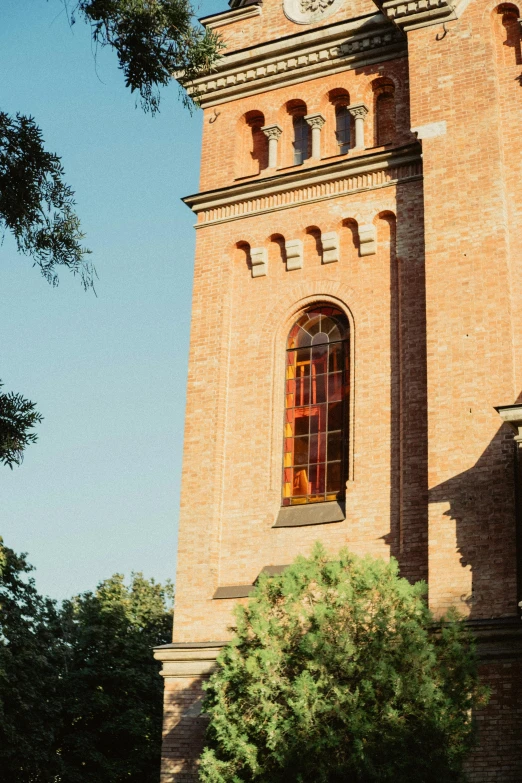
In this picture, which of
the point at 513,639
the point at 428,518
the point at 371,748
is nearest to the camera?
the point at 371,748

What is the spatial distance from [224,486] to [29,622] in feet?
42.3

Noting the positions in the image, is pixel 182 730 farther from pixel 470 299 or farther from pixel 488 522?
pixel 470 299

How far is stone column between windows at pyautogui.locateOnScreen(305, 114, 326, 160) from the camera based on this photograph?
811 inches

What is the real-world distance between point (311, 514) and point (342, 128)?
754cm

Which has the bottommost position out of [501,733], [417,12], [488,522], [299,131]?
[501,733]

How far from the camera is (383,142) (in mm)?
20156

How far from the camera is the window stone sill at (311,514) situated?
694 inches

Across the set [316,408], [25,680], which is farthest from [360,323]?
[25,680]

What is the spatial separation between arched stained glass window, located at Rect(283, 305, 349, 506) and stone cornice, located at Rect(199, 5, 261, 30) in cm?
666

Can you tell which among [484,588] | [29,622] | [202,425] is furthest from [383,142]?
[29,622]

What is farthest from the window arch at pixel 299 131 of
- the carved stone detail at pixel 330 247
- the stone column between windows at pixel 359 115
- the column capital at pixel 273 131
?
the carved stone detail at pixel 330 247

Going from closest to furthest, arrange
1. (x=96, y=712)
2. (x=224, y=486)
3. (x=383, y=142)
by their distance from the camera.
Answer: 1. (x=224, y=486)
2. (x=383, y=142)
3. (x=96, y=712)

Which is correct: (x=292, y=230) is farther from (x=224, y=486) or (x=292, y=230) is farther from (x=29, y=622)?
(x=29, y=622)

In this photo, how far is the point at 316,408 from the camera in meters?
18.8
